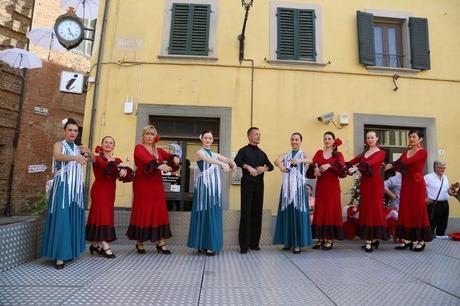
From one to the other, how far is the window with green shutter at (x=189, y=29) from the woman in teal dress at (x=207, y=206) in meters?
3.46

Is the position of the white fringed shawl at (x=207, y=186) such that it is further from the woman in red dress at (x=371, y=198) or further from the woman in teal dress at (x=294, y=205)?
the woman in red dress at (x=371, y=198)

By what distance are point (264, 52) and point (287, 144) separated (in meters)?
2.18

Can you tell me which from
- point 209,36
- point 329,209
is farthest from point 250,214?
point 209,36

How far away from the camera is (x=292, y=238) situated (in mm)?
5680

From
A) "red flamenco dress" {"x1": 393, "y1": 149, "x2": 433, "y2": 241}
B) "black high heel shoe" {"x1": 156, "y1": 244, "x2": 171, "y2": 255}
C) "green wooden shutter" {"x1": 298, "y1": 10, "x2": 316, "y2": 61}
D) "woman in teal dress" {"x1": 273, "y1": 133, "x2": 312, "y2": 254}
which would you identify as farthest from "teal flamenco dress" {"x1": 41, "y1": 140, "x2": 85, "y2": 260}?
"green wooden shutter" {"x1": 298, "y1": 10, "x2": 316, "y2": 61}

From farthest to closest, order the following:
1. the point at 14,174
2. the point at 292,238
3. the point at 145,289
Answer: the point at 14,174, the point at 292,238, the point at 145,289

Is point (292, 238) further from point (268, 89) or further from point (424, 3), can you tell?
point (424, 3)

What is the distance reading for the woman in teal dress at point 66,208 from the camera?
4453 mm

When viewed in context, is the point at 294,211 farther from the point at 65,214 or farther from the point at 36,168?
the point at 36,168

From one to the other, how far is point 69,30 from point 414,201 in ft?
24.5

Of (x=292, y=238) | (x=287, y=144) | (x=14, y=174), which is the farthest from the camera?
Result: (x=14, y=174)

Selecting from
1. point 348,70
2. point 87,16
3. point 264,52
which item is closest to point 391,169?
point 348,70

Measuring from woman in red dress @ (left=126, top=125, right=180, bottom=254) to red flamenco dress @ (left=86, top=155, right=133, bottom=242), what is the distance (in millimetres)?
262

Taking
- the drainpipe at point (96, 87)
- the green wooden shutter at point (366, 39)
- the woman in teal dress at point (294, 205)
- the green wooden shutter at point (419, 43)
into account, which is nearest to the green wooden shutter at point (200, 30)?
the drainpipe at point (96, 87)
